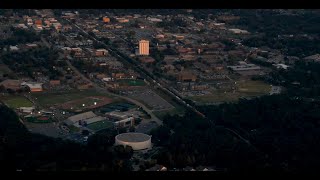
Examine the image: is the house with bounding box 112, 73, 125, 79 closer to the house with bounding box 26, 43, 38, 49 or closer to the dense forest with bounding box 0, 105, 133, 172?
the house with bounding box 26, 43, 38, 49

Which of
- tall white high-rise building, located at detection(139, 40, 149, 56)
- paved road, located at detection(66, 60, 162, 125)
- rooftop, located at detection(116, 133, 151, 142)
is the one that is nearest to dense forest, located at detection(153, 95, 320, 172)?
rooftop, located at detection(116, 133, 151, 142)

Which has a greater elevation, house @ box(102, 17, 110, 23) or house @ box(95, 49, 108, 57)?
house @ box(102, 17, 110, 23)

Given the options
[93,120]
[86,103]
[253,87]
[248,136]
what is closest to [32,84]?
[86,103]

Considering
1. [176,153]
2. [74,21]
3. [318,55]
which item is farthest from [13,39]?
[176,153]

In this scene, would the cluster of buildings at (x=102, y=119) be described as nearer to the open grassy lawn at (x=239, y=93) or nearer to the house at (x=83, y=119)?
the house at (x=83, y=119)

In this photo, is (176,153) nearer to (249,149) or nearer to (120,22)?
(249,149)

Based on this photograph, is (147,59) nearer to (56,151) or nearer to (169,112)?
(169,112)

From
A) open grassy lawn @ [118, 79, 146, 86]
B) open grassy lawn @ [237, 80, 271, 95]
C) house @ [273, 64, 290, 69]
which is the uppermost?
house @ [273, 64, 290, 69]

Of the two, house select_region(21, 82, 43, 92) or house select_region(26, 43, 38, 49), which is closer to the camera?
house select_region(21, 82, 43, 92)
